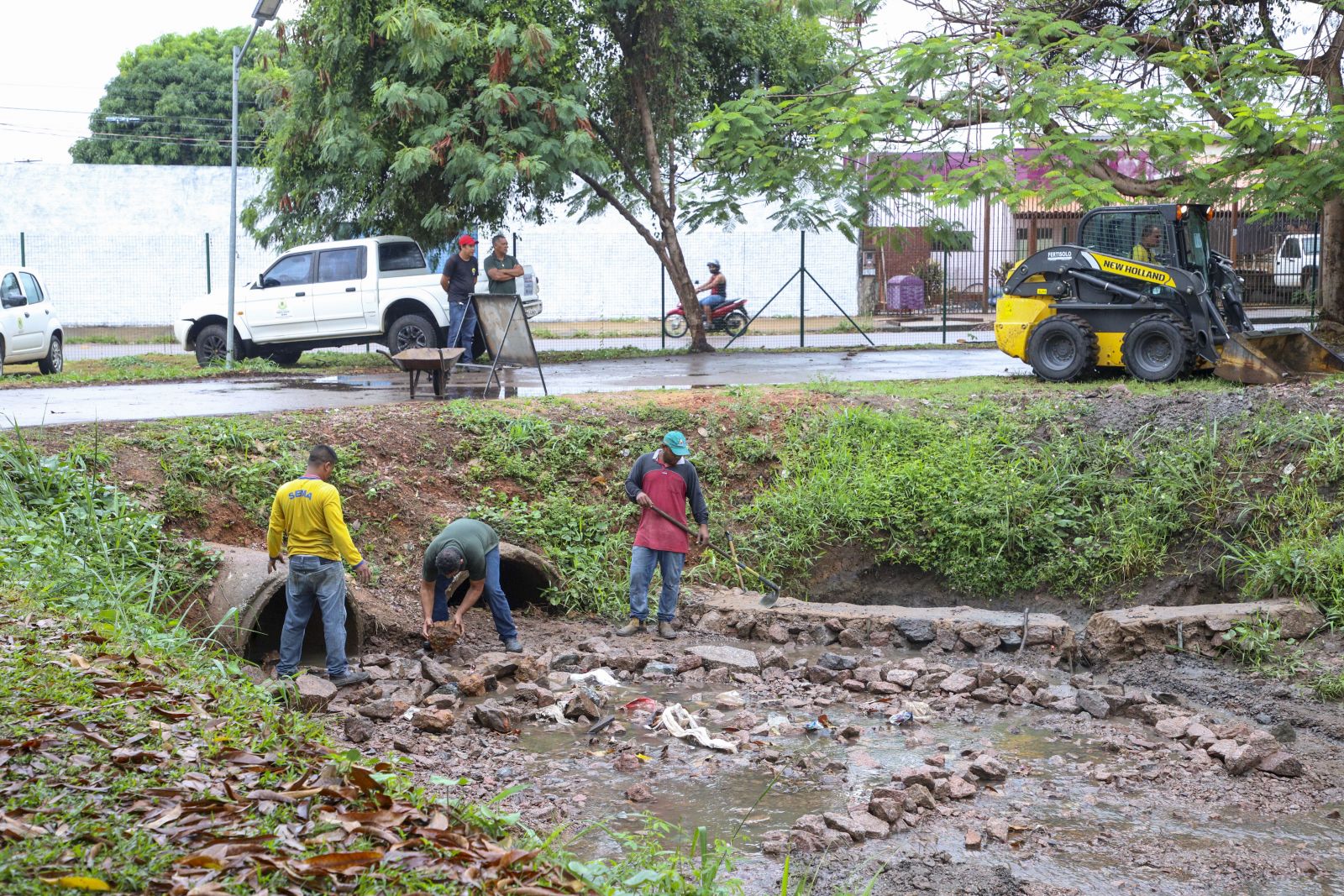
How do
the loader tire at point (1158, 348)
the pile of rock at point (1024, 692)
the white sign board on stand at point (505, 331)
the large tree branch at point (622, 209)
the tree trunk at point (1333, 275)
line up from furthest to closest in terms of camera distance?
the large tree branch at point (622, 209), the tree trunk at point (1333, 275), the loader tire at point (1158, 348), the white sign board on stand at point (505, 331), the pile of rock at point (1024, 692)

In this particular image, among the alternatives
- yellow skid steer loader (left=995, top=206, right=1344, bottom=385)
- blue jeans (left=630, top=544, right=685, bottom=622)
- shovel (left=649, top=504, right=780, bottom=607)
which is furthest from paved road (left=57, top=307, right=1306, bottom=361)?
blue jeans (left=630, top=544, right=685, bottom=622)

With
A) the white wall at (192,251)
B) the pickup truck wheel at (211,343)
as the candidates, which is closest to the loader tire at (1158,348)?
the white wall at (192,251)

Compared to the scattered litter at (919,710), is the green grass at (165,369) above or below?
above

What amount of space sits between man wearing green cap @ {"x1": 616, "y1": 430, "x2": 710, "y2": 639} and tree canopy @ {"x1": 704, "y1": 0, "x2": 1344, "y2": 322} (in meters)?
5.81

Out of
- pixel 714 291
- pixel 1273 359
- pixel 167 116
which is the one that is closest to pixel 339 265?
pixel 714 291

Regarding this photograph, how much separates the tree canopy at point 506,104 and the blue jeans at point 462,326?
65.3 inches

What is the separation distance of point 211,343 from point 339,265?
2.50 meters

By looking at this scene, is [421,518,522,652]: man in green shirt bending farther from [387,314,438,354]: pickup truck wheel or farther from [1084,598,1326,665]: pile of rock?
[387,314,438,354]: pickup truck wheel

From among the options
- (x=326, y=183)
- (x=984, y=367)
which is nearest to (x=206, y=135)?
(x=326, y=183)

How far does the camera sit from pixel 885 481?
1099 centimetres

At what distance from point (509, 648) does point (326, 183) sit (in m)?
11.9

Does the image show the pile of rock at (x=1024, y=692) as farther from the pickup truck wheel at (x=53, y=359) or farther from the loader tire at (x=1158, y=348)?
the pickup truck wheel at (x=53, y=359)

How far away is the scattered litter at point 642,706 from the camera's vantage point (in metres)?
7.45

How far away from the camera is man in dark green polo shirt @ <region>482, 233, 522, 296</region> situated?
15.8 metres
